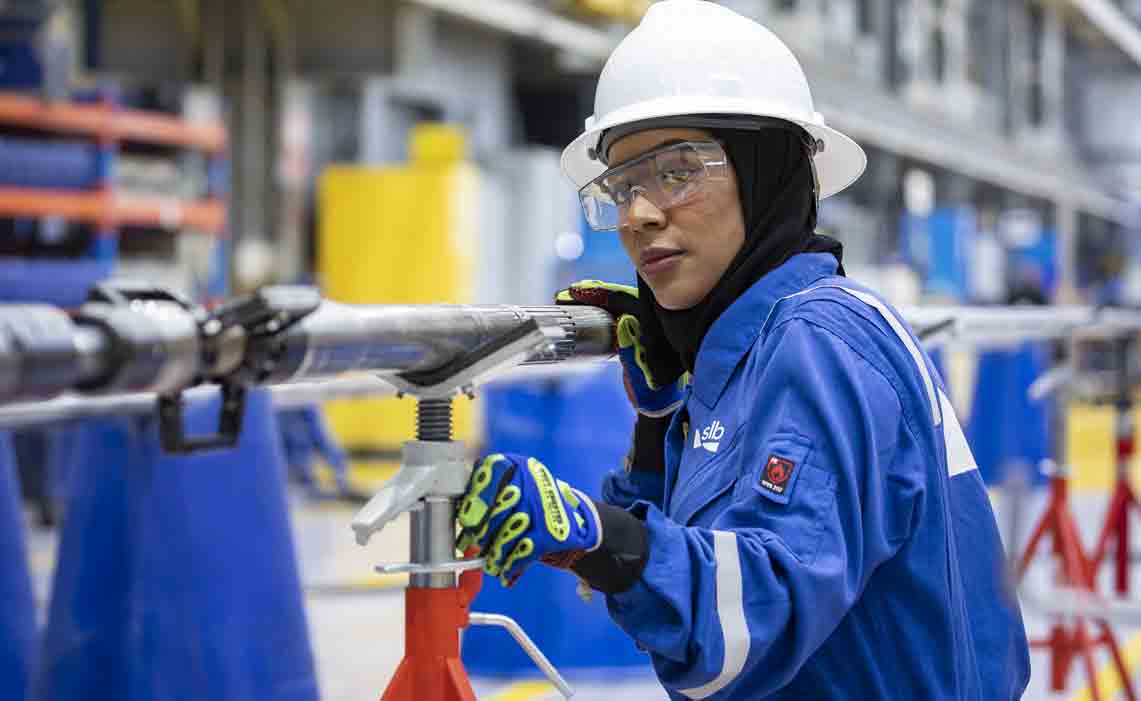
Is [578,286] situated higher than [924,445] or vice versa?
[578,286]

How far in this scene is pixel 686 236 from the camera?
2.01 metres

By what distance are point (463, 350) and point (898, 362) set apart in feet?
1.70

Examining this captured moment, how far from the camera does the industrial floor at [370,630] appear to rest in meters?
5.47

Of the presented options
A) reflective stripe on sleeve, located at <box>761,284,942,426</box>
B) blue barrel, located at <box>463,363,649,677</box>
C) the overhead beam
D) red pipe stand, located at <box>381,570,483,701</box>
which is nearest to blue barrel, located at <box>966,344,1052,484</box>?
blue barrel, located at <box>463,363,649,677</box>

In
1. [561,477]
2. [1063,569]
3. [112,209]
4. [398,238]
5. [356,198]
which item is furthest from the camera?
[398,238]

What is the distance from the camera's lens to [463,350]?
1.85 m

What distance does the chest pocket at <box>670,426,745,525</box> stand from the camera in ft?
6.13

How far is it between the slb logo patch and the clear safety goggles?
41cm

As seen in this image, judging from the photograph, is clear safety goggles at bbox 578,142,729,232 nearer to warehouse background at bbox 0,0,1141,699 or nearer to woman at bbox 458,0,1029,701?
woman at bbox 458,0,1029,701

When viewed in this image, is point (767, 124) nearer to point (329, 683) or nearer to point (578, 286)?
point (578, 286)

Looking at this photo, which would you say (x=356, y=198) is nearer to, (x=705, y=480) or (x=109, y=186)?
(x=109, y=186)

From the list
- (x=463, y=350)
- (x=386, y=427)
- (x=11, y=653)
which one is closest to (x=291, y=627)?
(x=11, y=653)

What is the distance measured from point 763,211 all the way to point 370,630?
15.6 feet

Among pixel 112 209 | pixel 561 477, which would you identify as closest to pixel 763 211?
pixel 561 477
